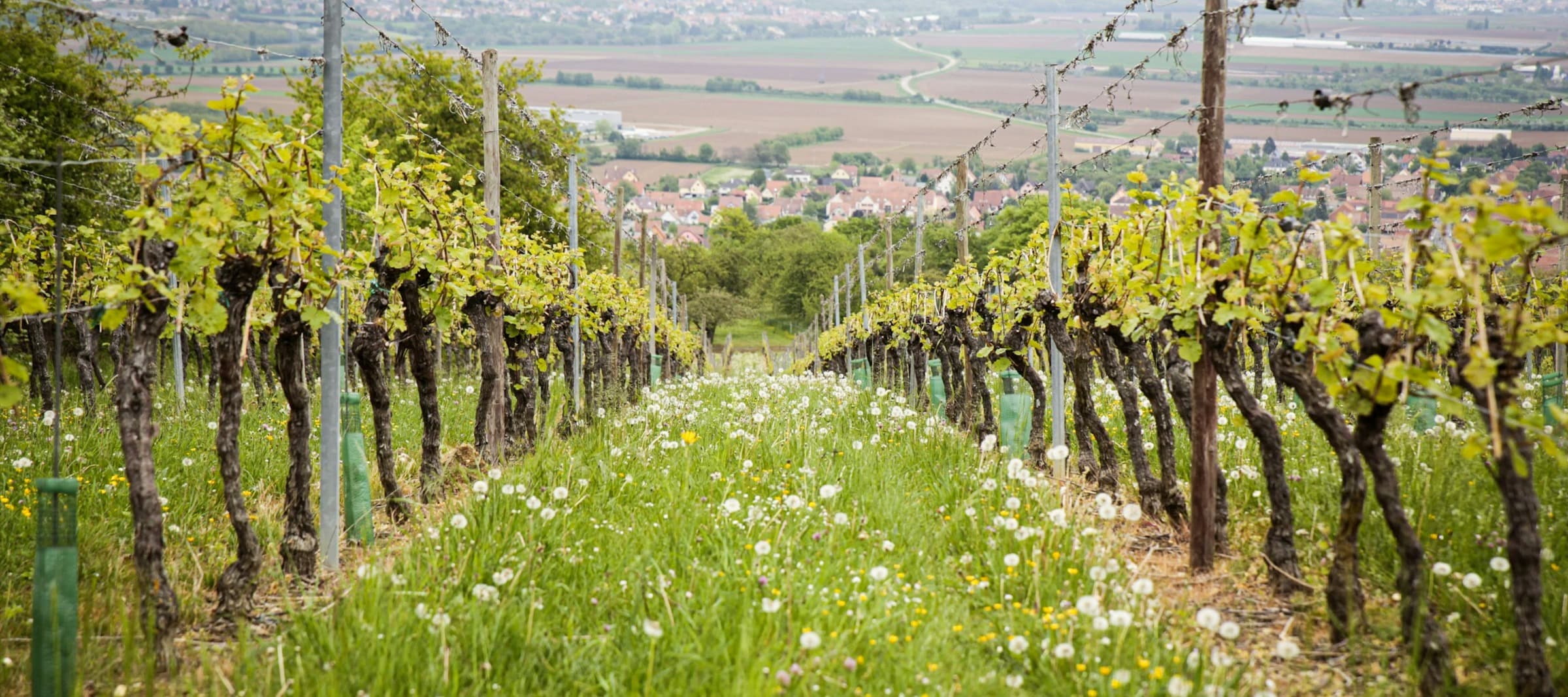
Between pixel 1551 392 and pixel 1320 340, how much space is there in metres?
10.1

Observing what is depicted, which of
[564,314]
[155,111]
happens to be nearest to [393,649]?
[155,111]

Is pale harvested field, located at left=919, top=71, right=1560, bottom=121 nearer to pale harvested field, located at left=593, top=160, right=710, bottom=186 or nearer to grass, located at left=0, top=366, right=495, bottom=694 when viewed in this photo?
grass, located at left=0, top=366, right=495, bottom=694

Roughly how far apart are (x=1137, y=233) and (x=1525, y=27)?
2258 centimetres

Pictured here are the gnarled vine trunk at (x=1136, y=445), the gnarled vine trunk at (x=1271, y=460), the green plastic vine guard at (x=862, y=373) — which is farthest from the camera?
the green plastic vine guard at (x=862, y=373)

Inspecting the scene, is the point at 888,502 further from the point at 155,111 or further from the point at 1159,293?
the point at 155,111

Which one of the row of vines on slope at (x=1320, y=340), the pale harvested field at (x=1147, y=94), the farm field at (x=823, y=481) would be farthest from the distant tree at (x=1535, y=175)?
the row of vines on slope at (x=1320, y=340)

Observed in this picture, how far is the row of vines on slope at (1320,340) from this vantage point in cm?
422

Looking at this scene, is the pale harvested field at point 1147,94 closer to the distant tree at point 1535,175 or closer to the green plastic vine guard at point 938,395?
the distant tree at point 1535,175

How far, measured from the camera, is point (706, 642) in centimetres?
480

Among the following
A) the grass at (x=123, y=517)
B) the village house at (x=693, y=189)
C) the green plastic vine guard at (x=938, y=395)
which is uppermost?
the village house at (x=693, y=189)

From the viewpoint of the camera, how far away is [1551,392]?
12.6 meters

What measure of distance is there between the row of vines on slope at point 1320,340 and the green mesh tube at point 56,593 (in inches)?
231

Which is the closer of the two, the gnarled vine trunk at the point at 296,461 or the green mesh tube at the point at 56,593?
the green mesh tube at the point at 56,593

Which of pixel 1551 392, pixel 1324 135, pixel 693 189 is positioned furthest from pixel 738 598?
pixel 693 189
